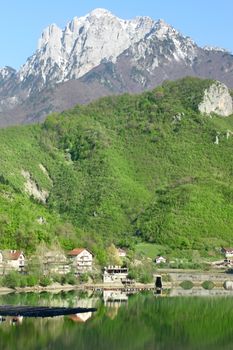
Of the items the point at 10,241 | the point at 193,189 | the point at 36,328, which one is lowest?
the point at 36,328

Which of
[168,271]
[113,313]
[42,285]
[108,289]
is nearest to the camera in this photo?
[113,313]

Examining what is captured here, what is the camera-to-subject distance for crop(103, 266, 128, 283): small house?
145 m

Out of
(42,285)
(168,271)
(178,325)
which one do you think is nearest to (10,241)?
(42,285)

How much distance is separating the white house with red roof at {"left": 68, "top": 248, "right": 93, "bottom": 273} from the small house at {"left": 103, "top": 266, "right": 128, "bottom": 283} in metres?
2.95

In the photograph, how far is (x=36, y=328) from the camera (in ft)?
263

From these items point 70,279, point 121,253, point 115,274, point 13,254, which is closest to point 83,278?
point 70,279

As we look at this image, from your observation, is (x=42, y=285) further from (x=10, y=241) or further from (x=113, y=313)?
(x=113, y=313)

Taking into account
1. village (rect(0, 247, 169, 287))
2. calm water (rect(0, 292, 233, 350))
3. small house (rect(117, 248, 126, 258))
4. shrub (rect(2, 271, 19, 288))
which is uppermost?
small house (rect(117, 248, 126, 258))

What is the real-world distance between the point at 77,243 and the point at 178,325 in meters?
69.4

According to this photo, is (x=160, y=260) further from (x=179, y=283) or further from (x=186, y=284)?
(x=186, y=284)

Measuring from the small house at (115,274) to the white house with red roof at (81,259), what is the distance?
9.68 ft

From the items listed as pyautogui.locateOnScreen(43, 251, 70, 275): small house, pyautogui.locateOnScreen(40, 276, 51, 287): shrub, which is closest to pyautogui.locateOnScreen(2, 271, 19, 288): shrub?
pyautogui.locateOnScreen(40, 276, 51, 287): shrub

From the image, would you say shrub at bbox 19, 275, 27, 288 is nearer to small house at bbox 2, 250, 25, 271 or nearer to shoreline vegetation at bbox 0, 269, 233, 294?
small house at bbox 2, 250, 25, 271

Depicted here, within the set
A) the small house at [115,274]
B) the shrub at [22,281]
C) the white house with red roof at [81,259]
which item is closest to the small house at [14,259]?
the shrub at [22,281]
